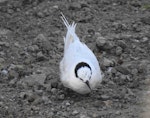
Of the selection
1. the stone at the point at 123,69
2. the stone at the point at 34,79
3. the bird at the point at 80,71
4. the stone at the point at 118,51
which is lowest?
the stone at the point at 118,51

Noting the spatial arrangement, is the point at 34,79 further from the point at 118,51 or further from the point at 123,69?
the point at 118,51

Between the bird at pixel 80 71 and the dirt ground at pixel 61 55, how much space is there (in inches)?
7.3

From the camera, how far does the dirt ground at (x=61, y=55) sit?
7.95 meters

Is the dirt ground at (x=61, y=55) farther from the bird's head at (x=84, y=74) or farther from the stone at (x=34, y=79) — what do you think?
the bird's head at (x=84, y=74)

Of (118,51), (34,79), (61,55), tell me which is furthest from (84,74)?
(61,55)

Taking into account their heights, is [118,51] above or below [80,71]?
below

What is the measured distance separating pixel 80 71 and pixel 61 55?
1.86 metres

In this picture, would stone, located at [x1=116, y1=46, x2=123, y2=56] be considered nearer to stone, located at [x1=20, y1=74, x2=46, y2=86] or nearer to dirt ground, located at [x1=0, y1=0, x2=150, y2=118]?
dirt ground, located at [x1=0, y1=0, x2=150, y2=118]

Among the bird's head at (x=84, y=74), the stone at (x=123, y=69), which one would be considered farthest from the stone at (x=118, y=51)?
the bird's head at (x=84, y=74)

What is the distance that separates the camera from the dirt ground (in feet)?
26.1

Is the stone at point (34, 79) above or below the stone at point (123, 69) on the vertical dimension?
above

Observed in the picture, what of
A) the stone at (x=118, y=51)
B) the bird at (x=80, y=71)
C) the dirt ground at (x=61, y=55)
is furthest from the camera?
the stone at (x=118, y=51)

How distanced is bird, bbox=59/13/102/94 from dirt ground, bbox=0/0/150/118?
0.61 feet

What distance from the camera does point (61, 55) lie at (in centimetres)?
991
